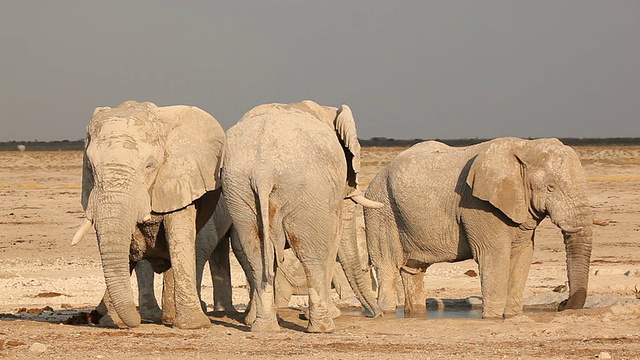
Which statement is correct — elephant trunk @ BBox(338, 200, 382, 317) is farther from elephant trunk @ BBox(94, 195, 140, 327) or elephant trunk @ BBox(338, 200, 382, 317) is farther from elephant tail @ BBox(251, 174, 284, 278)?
elephant trunk @ BBox(94, 195, 140, 327)

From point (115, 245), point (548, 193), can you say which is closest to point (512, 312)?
point (548, 193)

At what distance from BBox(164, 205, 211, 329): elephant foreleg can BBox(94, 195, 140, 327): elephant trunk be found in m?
0.70

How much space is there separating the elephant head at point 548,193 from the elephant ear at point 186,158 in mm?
3046

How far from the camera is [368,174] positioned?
44.9 m

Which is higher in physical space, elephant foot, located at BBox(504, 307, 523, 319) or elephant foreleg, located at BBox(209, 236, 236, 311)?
elephant foreleg, located at BBox(209, 236, 236, 311)

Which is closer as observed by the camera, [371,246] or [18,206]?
[371,246]

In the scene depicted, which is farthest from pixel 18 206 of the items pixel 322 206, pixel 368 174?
pixel 322 206

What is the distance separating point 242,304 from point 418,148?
2996 millimetres

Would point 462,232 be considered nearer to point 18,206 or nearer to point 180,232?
point 180,232

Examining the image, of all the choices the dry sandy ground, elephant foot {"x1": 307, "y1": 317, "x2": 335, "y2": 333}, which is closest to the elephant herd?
elephant foot {"x1": 307, "y1": 317, "x2": 335, "y2": 333}

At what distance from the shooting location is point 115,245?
34.8 ft

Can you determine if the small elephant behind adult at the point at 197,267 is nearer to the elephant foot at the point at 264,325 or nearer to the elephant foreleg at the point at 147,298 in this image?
the elephant foreleg at the point at 147,298

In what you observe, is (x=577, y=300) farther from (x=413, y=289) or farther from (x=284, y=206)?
(x=284, y=206)

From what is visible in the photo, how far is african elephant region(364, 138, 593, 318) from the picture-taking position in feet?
43.0
